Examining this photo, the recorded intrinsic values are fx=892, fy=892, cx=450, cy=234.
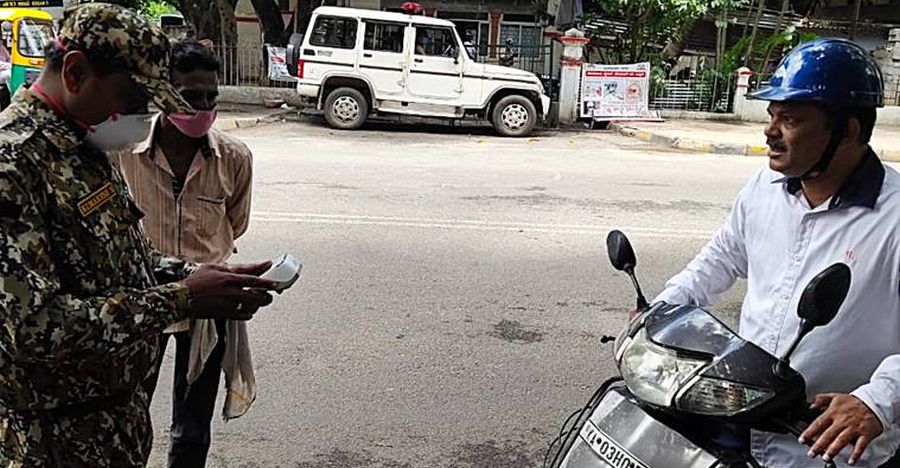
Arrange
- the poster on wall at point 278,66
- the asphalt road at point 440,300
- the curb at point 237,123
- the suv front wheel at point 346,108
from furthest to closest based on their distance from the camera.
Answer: the poster on wall at point 278,66 → the suv front wheel at point 346,108 → the curb at point 237,123 → the asphalt road at point 440,300

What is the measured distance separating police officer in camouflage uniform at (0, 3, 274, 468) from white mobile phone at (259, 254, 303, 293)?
161 mm

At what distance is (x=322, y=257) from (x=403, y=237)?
0.88 metres

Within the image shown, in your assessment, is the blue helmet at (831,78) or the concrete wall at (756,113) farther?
the concrete wall at (756,113)

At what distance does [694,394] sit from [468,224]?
6101mm

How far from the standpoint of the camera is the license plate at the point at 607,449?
1.86m

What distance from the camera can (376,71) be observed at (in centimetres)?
1494

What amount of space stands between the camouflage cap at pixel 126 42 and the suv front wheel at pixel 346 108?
13.3 m

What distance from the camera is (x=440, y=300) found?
5758 mm

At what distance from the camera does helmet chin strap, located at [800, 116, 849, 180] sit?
204cm

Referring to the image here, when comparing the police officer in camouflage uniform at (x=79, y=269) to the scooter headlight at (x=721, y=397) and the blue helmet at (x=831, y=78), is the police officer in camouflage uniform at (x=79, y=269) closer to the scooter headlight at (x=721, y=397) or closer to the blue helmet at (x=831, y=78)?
the scooter headlight at (x=721, y=397)

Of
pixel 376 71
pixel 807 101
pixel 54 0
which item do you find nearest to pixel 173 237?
pixel 807 101

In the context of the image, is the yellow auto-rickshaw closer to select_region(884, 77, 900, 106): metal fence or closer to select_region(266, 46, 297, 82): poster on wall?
select_region(266, 46, 297, 82): poster on wall

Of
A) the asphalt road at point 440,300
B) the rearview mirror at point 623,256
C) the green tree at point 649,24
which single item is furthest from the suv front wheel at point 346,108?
the rearview mirror at point 623,256

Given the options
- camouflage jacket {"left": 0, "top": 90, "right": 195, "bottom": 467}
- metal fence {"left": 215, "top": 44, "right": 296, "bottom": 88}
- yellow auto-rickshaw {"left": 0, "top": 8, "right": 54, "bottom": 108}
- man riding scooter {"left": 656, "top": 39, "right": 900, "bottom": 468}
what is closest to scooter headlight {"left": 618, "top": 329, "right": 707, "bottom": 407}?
man riding scooter {"left": 656, "top": 39, "right": 900, "bottom": 468}
